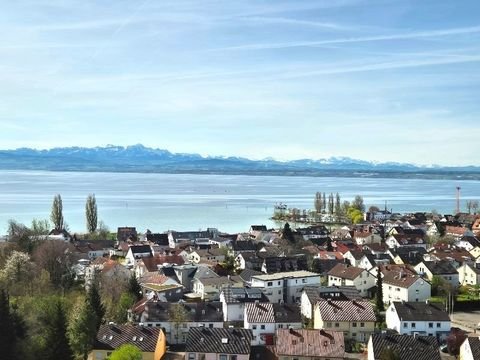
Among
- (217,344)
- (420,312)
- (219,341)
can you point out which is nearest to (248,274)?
(420,312)

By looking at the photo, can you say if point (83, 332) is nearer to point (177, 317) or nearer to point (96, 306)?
point (96, 306)

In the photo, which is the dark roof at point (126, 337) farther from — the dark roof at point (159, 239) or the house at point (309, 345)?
the dark roof at point (159, 239)

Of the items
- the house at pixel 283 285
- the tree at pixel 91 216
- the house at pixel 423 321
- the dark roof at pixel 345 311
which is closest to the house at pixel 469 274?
the house at pixel 283 285

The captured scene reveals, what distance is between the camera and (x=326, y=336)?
756 inches

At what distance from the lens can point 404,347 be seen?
18344mm

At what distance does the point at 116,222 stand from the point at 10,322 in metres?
Answer: 57.3

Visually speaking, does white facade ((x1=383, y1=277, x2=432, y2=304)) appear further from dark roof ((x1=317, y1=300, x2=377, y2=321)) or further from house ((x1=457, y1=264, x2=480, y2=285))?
house ((x1=457, y1=264, x2=480, y2=285))

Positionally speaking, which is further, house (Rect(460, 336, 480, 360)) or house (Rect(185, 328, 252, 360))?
house (Rect(185, 328, 252, 360))

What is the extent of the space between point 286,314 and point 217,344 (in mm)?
4114

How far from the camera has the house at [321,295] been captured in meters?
24.5

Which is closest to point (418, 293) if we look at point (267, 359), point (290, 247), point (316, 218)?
point (267, 359)

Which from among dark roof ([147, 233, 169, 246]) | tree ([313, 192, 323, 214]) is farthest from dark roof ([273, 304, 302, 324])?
tree ([313, 192, 323, 214])

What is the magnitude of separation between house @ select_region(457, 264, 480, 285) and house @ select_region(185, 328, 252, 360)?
18.8 metres

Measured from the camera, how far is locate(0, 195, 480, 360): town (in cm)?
1883
